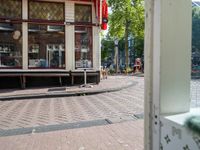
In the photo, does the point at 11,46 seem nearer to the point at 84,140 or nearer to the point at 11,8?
the point at 11,8

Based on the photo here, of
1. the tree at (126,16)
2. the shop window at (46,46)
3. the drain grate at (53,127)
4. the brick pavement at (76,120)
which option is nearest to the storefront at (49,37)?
the shop window at (46,46)

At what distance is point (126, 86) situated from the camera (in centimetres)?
1317

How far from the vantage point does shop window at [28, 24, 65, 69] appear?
13320 millimetres

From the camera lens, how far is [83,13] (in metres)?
13.9

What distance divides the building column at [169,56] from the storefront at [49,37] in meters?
11.7

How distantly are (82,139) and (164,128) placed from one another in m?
3.72

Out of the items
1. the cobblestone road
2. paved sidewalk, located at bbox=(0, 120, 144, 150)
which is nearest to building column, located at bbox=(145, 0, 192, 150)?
paved sidewalk, located at bbox=(0, 120, 144, 150)

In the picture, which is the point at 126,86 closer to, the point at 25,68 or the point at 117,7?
the point at 25,68

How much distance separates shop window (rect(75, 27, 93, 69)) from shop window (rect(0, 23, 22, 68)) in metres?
2.56

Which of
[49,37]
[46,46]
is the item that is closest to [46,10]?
[49,37]

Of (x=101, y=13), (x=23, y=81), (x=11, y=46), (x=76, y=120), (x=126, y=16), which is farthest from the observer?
(x=126, y=16)

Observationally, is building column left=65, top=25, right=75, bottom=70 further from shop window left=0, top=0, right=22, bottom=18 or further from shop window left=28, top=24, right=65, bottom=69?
shop window left=0, top=0, right=22, bottom=18

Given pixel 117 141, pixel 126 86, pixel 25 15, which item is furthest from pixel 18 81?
pixel 117 141

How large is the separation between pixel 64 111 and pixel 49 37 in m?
6.52
